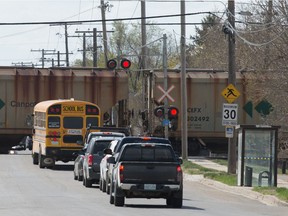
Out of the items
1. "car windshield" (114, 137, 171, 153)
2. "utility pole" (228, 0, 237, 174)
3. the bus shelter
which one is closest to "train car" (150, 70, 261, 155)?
"utility pole" (228, 0, 237, 174)

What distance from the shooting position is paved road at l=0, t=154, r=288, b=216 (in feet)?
73.8

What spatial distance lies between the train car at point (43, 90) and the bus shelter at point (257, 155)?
21.6 m

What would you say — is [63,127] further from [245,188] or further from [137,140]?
[137,140]

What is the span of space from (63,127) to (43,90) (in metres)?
10.1

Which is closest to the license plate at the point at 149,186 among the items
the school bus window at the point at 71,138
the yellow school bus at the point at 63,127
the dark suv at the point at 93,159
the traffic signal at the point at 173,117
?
the dark suv at the point at 93,159

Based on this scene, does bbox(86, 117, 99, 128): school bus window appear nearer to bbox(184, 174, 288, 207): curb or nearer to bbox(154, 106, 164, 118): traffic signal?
bbox(154, 106, 164, 118): traffic signal

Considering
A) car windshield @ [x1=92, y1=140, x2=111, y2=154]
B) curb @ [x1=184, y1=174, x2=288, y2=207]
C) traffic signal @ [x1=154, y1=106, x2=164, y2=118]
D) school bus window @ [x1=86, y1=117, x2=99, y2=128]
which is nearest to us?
curb @ [x1=184, y1=174, x2=288, y2=207]

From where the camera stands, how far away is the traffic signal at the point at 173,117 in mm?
43656

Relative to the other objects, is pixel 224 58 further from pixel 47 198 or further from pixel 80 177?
pixel 47 198

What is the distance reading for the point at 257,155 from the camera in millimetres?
32000

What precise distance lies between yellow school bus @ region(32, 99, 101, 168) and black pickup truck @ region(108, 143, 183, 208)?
58.8 ft

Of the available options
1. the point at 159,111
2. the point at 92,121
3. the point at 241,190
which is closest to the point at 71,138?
the point at 92,121

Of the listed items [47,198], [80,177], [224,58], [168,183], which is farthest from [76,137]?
[224,58]

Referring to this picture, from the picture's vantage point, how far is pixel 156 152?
2455cm
